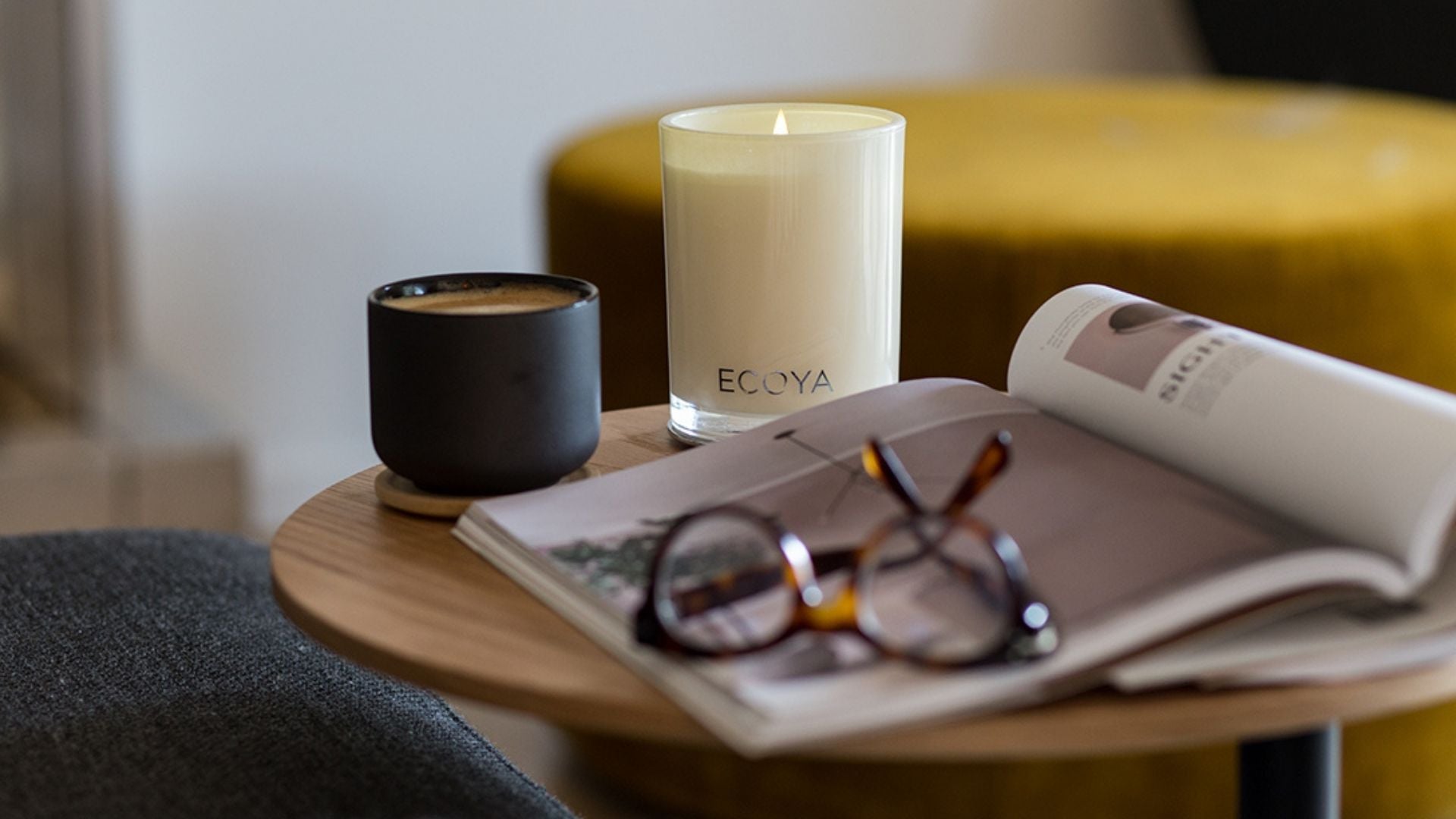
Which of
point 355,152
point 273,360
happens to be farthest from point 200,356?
point 355,152

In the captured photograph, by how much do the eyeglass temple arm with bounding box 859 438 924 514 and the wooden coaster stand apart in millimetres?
150

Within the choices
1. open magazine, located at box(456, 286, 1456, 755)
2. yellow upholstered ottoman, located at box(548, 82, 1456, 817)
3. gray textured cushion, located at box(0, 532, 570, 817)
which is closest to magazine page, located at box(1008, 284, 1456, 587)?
open magazine, located at box(456, 286, 1456, 755)

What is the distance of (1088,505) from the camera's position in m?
0.52

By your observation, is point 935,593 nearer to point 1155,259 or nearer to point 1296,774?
point 1296,774

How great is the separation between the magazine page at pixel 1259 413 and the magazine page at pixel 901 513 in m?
0.01

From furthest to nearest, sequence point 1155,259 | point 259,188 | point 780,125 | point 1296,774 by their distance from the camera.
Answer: point 259,188 → point 1155,259 → point 780,125 → point 1296,774

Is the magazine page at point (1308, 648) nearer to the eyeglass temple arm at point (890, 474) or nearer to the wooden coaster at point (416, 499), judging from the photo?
the eyeglass temple arm at point (890, 474)

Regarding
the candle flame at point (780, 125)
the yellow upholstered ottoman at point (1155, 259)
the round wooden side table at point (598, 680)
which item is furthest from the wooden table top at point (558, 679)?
the yellow upholstered ottoman at point (1155, 259)

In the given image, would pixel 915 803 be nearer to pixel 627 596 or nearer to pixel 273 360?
pixel 627 596

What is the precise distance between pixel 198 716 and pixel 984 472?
0.31 m

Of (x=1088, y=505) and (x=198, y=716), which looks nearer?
(x=1088, y=505)

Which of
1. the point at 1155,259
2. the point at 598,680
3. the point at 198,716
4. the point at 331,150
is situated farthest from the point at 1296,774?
the point at 331,150

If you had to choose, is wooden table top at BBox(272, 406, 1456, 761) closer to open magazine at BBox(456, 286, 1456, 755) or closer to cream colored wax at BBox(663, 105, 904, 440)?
open magazine at BBox(456, 286, 1456, 755)

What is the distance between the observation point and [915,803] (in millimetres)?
1282
